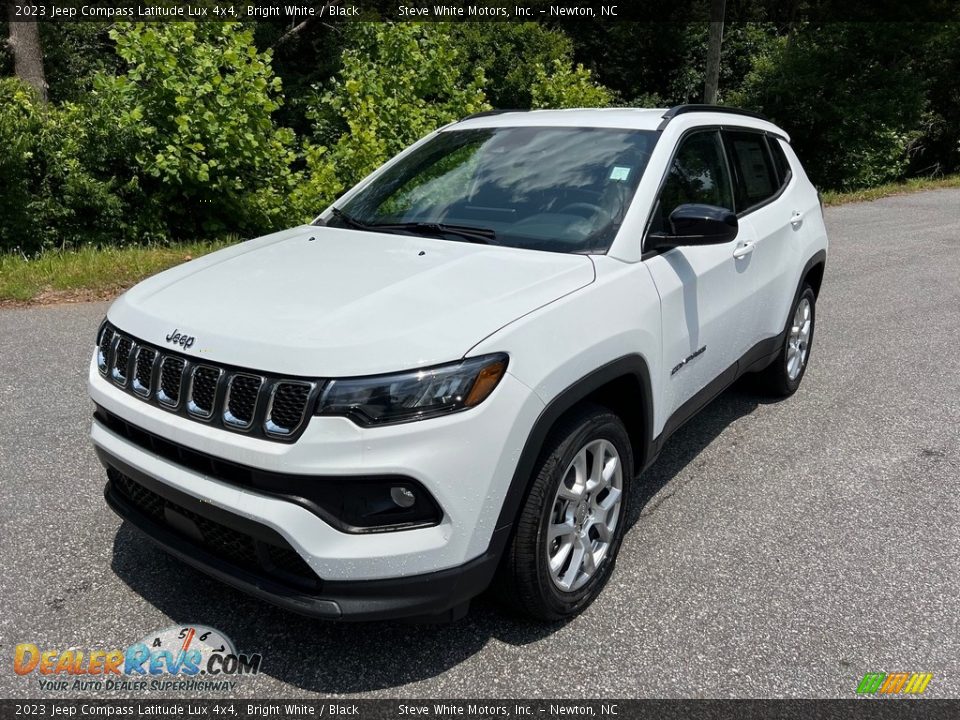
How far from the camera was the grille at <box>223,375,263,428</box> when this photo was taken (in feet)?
7.70

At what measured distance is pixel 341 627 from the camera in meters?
2.87

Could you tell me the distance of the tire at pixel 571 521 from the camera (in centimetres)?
260

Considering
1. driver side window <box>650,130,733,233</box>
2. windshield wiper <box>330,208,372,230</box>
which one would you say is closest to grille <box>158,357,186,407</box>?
windshield wiper <box>330,208,372,230</box>

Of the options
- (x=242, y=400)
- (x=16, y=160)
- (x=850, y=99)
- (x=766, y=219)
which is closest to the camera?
(x=242, y=400)

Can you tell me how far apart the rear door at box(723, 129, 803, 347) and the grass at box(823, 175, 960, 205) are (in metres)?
12.0

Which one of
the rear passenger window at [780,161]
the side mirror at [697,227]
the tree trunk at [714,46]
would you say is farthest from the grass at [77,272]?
the tree trunk at [714,46]

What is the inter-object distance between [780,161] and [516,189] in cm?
226

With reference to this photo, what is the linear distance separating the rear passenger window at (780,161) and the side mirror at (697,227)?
1.90 metres

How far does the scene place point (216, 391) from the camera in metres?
2.41

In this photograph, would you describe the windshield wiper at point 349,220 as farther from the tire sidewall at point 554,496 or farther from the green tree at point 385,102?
the green tree at point 385,102

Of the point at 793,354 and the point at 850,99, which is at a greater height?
the point at 850,99

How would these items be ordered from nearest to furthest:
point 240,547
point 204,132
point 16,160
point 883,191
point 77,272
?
1. point 240,547
2. point 77,272
3. point 16,160
4. point 204,132
5. point 883,191

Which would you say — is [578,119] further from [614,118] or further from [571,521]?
[571,521]

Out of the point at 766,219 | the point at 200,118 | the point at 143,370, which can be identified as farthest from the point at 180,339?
the point at 200,118
